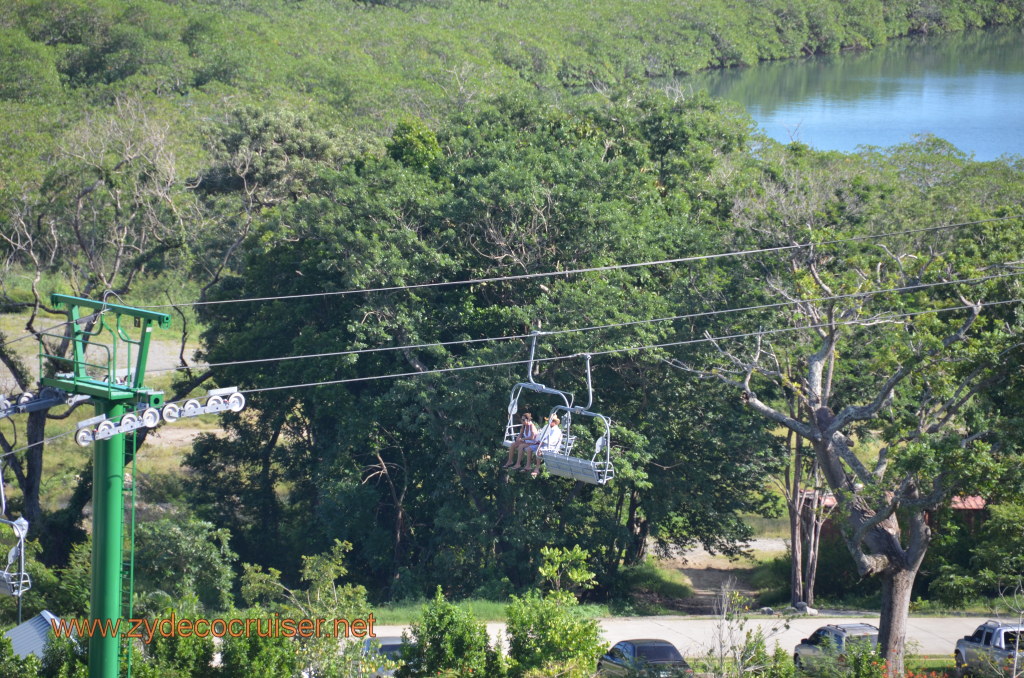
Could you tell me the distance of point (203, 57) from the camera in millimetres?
60094

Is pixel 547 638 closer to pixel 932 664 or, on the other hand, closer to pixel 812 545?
pixel 932 664

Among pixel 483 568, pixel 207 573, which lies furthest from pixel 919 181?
pixel 207 573

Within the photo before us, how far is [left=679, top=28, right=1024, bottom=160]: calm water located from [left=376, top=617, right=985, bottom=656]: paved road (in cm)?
3280

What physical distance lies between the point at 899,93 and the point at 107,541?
241 ft

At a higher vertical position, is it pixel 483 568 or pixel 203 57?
pixel 203 57

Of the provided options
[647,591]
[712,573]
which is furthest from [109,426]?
[712,573]

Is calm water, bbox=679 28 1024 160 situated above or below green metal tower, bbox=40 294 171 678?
above

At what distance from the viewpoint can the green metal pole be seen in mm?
9508

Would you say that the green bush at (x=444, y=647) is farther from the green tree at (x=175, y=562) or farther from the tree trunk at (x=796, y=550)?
the tree trunk at (x=796, y=550)

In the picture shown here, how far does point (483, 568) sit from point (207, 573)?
603 cm

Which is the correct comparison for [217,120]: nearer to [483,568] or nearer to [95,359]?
[95,359]

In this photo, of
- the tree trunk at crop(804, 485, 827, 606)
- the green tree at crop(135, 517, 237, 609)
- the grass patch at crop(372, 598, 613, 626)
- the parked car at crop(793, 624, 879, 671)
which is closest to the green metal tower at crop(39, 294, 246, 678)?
the grass patch at crop(372, 598, 613, 626)

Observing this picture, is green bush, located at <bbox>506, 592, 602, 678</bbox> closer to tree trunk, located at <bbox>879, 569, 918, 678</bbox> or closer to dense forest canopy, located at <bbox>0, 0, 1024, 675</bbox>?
dense forest canopy, located at <bbox>0, 0, 1024, 675</bbox>

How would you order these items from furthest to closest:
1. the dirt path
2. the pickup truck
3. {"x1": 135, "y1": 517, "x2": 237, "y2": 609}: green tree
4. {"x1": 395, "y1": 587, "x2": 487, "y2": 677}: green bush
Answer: the dirt path
{"x1": 135, "y1": 517, "x2": 237, "y2": 609}: green tree
the pickup truck
{"x1": 395, "y1": 587, "x2": 487, "y2": 677}: green bush
